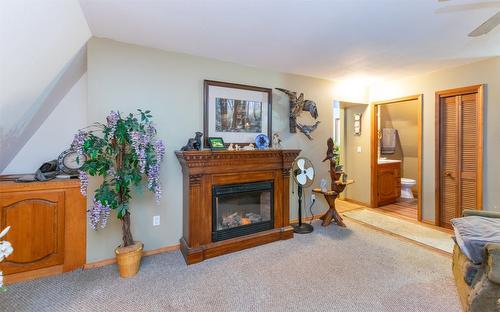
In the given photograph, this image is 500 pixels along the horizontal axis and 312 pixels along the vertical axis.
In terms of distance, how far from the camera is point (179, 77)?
9.16ft

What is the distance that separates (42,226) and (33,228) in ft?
0.21

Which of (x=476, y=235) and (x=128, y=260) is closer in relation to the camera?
(x=476, y=235)

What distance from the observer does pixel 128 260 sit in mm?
2211

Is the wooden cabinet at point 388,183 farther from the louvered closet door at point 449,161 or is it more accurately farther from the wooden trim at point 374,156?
the louvered closet door at point 449,161

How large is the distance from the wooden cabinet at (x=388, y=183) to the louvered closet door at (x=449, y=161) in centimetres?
111

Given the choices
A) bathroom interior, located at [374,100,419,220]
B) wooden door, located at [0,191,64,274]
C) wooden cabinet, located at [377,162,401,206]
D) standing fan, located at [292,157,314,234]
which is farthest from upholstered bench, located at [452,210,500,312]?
wooden door, located at [0,191,64,274]

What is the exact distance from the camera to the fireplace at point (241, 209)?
2.76 meters

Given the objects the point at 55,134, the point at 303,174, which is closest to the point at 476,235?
the point at 303,174

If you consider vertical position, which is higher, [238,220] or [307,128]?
[307,128]

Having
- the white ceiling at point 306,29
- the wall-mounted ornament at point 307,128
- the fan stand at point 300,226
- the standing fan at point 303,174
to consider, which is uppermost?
the white ceiling at point 306,29

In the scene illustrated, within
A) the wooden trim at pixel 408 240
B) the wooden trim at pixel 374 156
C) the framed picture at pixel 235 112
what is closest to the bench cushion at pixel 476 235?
the wooden trim at pixel 408 240

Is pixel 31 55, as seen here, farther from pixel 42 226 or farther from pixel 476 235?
pixel 476 235

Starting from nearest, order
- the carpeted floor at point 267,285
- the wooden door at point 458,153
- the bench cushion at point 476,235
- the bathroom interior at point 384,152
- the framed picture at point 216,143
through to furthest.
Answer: the bench cushion at point 476,235, the carpeted floor at point 267,285, the framed picture at point 216,143, the wooden door at point 458,153, the bathroom interior at point 384,152

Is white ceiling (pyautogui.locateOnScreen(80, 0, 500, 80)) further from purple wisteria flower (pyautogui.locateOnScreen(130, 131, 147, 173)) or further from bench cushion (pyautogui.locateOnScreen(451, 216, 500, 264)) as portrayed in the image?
bench cushion (pyautogui.locateOnScreen(451, 216, 500, 264))
